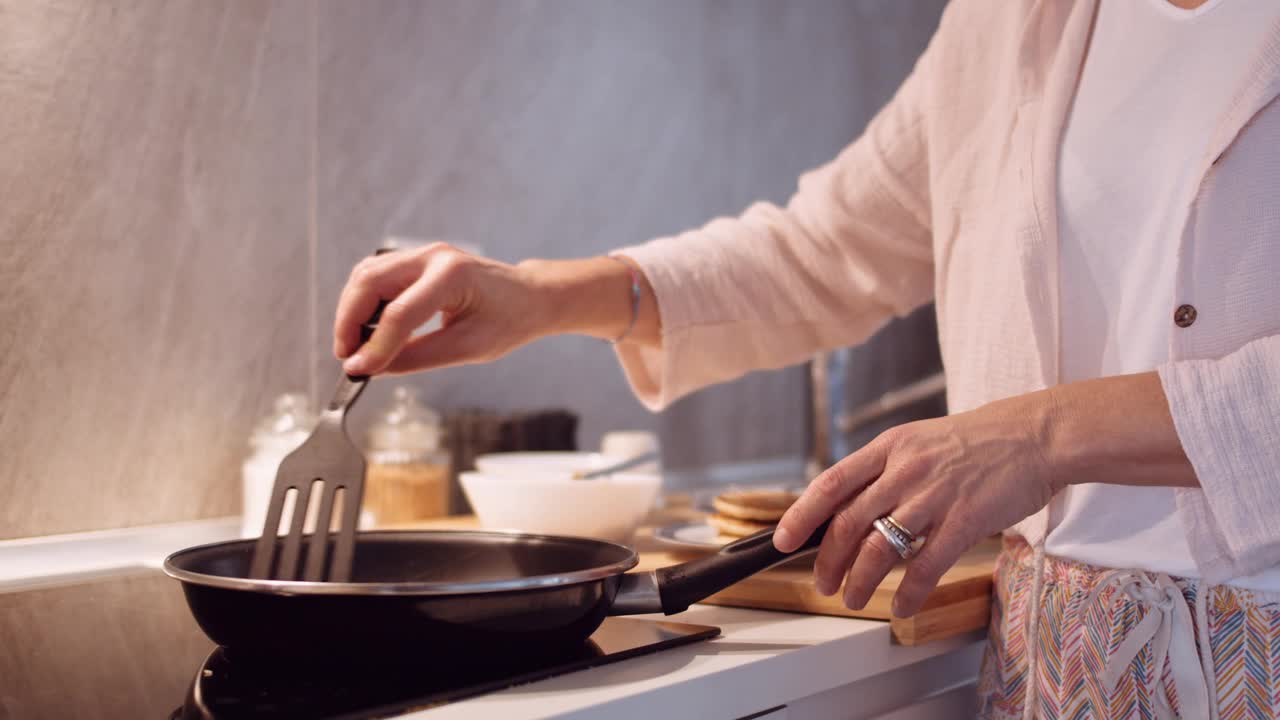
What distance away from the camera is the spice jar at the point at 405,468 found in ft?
4.27

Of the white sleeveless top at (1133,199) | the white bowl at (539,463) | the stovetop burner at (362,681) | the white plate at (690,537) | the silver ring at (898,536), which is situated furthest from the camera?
the white bowl at (539,463)

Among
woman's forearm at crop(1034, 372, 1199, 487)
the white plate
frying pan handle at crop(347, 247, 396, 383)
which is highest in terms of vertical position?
frying pan handle at crop(347, 247, 396, 383)

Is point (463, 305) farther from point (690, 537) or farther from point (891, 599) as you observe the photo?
point (891, 599)

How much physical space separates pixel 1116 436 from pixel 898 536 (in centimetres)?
15

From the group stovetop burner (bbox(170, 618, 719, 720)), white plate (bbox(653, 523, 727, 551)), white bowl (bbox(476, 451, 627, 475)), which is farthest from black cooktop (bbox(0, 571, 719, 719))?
white bowl (bbox(476, 451, 627, 475))

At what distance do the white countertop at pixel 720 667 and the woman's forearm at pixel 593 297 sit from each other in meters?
0.33

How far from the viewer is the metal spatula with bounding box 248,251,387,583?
74 centimetres

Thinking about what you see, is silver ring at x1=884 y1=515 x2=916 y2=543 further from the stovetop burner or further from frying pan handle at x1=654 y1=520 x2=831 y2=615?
the stovetop burner

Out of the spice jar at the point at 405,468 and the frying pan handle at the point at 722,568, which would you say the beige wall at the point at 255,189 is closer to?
the spice jar at the point at 405,468

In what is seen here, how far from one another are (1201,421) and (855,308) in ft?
1.76

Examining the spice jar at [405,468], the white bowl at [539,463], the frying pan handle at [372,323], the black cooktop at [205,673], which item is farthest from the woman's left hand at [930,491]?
the spice jar at [405,468]

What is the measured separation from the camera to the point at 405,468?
1.30 meters

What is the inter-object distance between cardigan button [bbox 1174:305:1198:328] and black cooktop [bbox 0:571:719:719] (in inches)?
15.8

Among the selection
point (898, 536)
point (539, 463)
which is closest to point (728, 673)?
point (898, 536)
